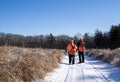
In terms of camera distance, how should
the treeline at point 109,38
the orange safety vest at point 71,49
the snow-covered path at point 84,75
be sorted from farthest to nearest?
1. the treeline at point 109,38
2. the orange safety vest at point 71,49
3. the snow-covered path at point 84,75

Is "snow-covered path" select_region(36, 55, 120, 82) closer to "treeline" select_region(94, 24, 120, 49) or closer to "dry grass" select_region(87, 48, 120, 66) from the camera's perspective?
"dry grass" select_region(87, 48, 120, 66)

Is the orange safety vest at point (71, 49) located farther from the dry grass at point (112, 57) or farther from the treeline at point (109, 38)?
the treeline at point (109, 38)

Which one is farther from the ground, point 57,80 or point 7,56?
point 7,56

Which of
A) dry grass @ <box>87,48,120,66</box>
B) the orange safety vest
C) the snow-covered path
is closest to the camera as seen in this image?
the snow-covered path

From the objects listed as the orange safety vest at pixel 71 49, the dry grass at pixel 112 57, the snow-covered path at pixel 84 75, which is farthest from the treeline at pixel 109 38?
the snow-covered path at pixel 84 75

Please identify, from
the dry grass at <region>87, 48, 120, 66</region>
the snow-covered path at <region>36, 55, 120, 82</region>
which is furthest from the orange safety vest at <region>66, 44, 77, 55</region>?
the snow-covered path at <region>36, 55, 120, 82</region>

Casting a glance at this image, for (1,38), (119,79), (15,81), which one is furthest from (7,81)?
(1,38)

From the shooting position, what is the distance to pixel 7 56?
12.0m

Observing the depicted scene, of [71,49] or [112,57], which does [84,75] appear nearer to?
[112,57]

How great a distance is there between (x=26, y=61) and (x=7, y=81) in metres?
2.50

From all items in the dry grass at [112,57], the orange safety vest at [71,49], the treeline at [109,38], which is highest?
the treeline at [109,38]

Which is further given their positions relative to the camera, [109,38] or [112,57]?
[109,38]

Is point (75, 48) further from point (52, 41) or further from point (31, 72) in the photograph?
point (52, 41)

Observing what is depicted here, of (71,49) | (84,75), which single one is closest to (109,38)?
(71,49)
